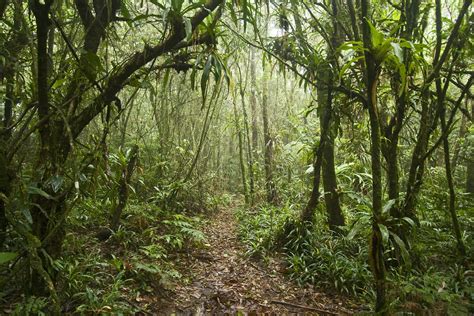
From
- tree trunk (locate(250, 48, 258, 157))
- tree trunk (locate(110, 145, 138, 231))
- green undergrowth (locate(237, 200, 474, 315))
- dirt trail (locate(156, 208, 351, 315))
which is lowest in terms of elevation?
dirt trail (locate(156, 208, 351, 315))

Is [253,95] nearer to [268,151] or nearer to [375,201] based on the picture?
[268,151]

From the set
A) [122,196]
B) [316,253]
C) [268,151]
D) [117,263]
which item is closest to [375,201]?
[316,253]

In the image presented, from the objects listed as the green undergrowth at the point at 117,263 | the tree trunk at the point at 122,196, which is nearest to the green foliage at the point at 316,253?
the green undergrowth at the point at 117,263

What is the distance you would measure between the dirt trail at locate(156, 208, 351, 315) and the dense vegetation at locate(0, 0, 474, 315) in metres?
0.20

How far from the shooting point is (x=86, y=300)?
2547mm

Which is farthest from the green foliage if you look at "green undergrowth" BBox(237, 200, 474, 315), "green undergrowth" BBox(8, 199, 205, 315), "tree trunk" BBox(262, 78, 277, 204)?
"tree trunk" BBox(262, 78, 277, 204)

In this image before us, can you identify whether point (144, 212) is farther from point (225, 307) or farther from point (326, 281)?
point (326, 281)

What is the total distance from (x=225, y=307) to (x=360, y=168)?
3.60 meters

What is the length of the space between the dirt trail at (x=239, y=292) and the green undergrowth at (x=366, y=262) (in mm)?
206

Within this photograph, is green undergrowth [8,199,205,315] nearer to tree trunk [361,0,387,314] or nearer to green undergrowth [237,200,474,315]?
green undergrowth [237,200,474,315]

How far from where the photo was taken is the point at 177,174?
641cm

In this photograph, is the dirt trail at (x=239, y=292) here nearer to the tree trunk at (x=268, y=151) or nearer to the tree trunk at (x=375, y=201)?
the tree trunk at (x=375, y=201)

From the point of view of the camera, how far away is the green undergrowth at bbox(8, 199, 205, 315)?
8.30ft

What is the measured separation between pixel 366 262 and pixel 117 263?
2.85 metres
